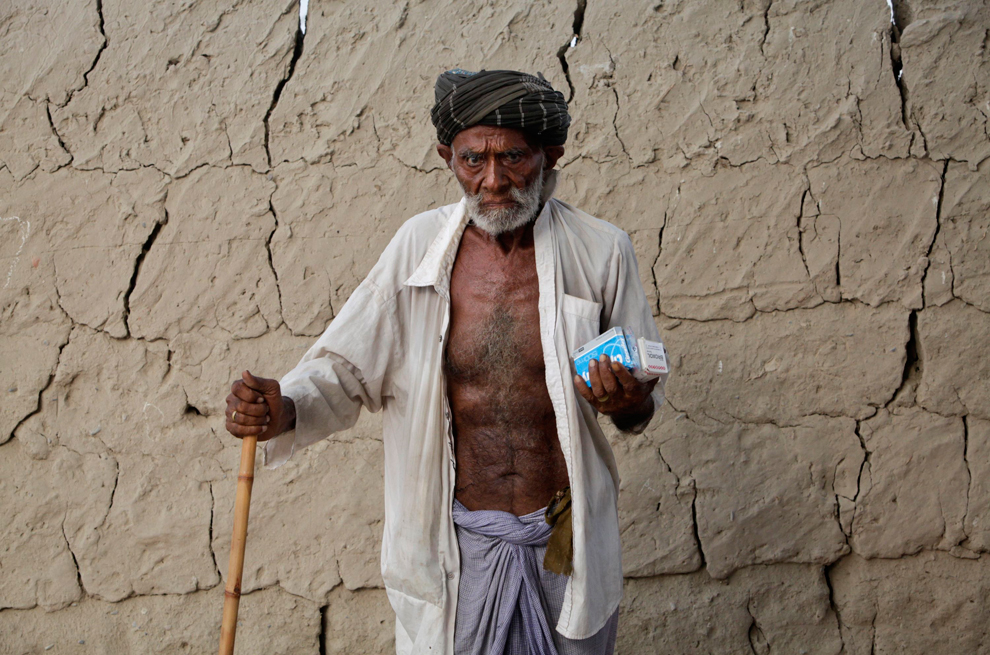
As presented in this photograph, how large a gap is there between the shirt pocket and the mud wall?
42.3 inches

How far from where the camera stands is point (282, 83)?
3.49m

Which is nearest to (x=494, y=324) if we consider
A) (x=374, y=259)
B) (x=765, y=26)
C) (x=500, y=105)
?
(x=500, y=105)

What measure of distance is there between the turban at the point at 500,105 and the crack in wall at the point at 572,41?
38.1 inches

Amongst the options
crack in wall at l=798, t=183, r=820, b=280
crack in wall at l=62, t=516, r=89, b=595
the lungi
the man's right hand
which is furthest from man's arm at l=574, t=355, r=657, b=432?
crack in wall at l=62, t=516, r=89, b=595

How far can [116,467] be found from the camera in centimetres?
343

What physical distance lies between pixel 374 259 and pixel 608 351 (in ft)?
5.11

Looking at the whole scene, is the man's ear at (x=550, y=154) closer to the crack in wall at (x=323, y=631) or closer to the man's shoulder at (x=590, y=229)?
the man's shoulder at (x=590, y=229)

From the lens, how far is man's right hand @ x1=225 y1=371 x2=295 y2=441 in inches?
84.8

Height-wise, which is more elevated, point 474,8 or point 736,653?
point 474,8

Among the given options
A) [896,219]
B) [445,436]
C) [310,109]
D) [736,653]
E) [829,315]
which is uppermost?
[310,109]

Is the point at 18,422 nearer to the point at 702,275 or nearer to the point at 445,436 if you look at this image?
the point at 445,436

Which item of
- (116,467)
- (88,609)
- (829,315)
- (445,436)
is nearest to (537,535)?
(445,436)

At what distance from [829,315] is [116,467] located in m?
2.88

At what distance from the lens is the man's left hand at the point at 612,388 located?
6.84 feet
